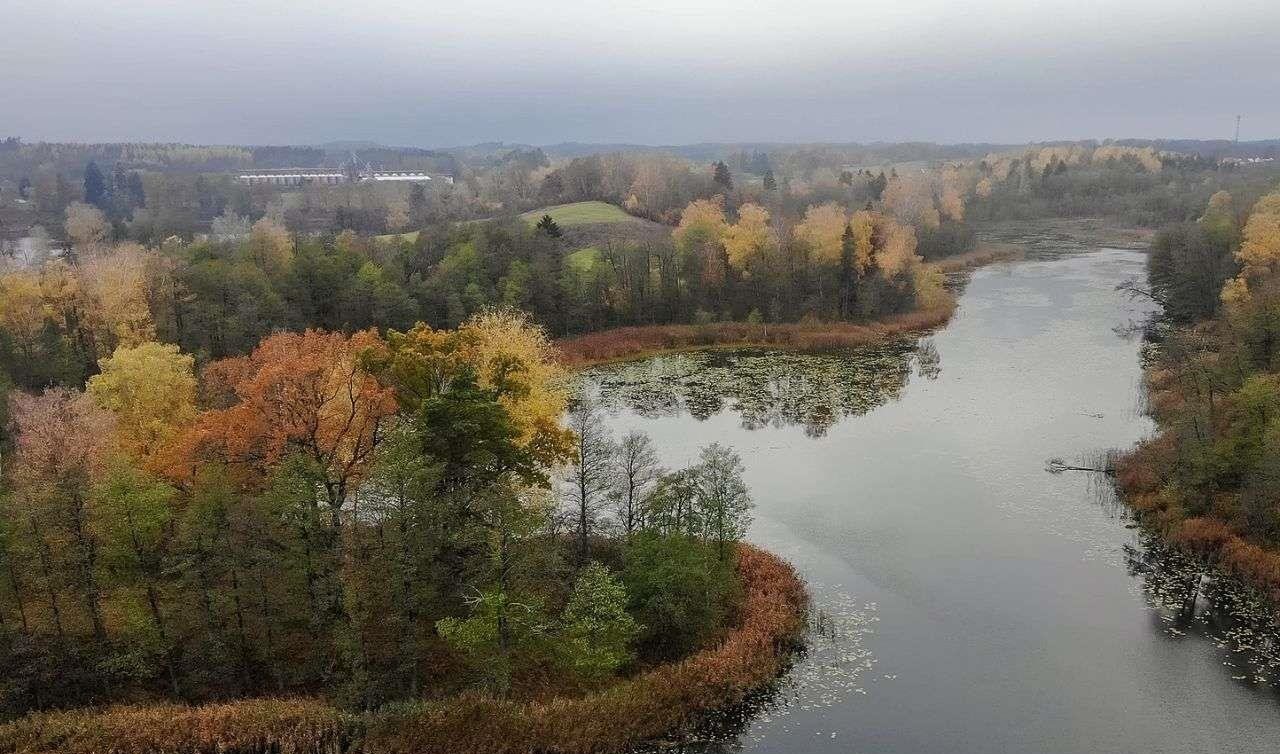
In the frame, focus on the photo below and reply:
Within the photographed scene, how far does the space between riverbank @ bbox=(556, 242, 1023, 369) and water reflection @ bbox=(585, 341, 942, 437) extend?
5.98 feet

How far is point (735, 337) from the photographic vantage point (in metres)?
61.8

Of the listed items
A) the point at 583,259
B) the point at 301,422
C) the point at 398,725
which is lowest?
the point at 398,725

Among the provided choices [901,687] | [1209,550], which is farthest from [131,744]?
[1209,550]

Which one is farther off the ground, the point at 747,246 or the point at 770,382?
the point at 747,246

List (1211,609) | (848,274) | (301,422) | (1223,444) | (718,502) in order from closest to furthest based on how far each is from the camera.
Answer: (301,422)
(1211,609)
(718,502)
(1223,444)
(848,274)

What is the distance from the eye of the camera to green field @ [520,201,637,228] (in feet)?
314

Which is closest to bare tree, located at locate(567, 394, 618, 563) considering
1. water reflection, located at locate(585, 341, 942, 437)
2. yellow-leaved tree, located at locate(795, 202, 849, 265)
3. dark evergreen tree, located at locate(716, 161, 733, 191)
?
water reflection, located at locate(585, 341, 942, 437)

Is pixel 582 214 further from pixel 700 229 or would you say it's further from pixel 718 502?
pixel 718 502

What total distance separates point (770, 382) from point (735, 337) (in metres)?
12.2

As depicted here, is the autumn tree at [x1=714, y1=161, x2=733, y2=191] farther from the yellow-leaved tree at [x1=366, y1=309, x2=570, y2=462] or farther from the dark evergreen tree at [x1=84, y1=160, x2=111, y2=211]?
the yellow-leaved tree at [x1=366, y1=309, x2=570, y2=462]

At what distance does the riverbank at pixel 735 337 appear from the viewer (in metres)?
58.4

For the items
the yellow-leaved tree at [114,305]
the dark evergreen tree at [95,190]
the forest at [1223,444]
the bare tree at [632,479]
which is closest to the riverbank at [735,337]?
the forest at [1223,444]

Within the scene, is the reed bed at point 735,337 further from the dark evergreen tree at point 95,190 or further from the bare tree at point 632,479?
the dark evergreen tree at point 95,190

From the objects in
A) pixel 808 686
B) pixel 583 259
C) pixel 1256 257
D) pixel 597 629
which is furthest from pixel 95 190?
pixel 1256 257
